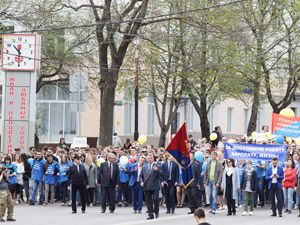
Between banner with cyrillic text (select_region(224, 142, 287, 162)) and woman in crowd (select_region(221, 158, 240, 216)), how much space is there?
918 millimetres

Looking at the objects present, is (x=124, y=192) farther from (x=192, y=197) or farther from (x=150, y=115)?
(x=150, y=115)

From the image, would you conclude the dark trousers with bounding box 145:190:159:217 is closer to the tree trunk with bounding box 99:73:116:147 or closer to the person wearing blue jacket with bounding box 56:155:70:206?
the person wearing blue jacket with bounding box 56:155:70:206

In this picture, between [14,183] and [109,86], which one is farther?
[109,86]

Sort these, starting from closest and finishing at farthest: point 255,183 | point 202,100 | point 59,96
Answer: point 255,183
point 202,100
point 59,96

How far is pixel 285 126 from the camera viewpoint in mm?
25688

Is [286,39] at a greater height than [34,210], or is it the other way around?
[286,39]

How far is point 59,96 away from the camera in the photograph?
40531 mm

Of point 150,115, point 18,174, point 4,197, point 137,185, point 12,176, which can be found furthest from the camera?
point 150,115

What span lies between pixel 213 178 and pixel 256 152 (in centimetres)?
152

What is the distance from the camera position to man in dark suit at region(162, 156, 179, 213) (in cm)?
1925

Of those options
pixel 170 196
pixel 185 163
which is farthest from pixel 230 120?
pixel 185 163

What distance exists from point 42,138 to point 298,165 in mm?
22296

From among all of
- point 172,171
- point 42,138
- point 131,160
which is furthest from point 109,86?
point 42,138

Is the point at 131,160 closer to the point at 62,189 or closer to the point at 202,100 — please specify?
the point at 62,189
